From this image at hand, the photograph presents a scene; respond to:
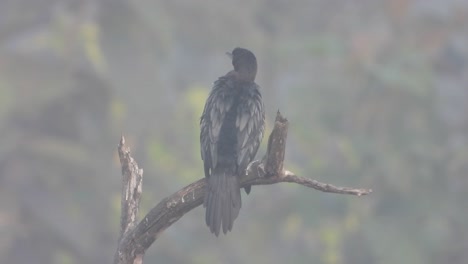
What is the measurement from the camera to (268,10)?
34.2 metres

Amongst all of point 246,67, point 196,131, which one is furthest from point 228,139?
point 196,131

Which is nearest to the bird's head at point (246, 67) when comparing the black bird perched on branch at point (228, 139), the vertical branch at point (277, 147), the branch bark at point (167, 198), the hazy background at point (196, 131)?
the black bird perched on branch at point (228, 139)

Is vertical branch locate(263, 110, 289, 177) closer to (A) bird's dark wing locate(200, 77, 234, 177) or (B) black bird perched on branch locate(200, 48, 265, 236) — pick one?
(B) black bird perched on branch locate(200, 48, 265, 236)

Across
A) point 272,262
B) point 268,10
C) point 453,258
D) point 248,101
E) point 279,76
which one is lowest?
point 248,101

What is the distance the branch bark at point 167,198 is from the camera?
24.8 ft

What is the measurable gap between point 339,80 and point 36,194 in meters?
8.96

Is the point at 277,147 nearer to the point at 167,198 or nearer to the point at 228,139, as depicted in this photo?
the point at 167,198

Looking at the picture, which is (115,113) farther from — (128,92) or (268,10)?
(268,10)

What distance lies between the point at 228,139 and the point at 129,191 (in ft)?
4.02

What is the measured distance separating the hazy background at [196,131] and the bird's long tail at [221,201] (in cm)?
1541

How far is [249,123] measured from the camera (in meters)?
9.19

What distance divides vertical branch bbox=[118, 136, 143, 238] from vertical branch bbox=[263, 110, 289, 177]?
90 centimetres

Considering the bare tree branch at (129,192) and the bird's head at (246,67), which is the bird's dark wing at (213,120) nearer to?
Result: the bird's head at (246,67)

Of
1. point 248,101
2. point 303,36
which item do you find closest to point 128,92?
point 303,36
